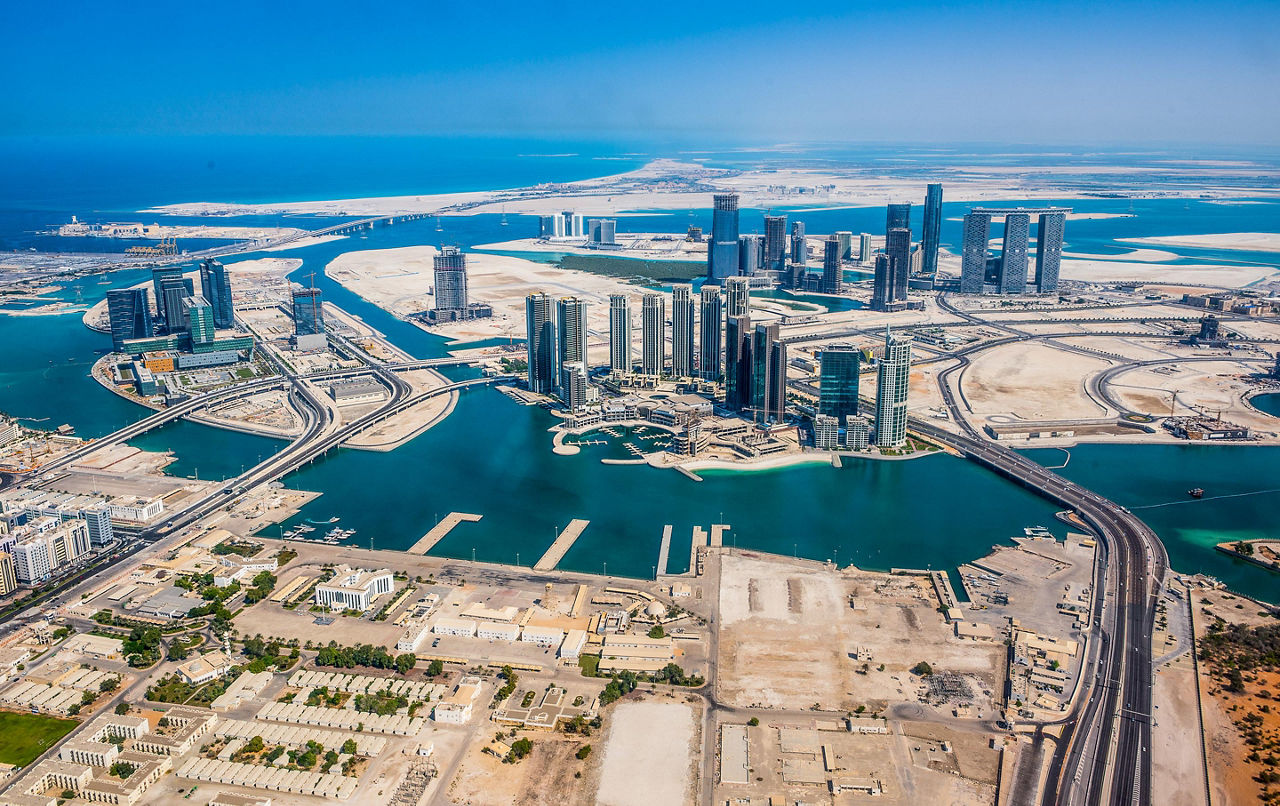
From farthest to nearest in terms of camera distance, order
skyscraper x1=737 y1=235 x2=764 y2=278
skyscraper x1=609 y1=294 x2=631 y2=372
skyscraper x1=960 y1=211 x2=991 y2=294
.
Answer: skyscraper x1=737 y1=235 x2=764 y2=278 → skyscraper x1=960 y1=211 x2=991 y2=294 → skyscraper x1=609 y1=294 x2=631 y2=372

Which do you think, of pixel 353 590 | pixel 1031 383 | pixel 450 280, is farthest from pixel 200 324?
pixel 1031 383

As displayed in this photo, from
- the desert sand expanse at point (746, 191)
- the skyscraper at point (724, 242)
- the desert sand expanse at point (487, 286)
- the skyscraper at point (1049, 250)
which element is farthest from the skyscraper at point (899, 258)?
the desert sand expanse at point (746, 191)

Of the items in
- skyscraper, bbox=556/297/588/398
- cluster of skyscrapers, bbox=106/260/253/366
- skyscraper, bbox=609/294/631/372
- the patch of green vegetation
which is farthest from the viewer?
the patch of green vegetation

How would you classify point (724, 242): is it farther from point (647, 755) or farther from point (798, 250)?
point (647, 755)

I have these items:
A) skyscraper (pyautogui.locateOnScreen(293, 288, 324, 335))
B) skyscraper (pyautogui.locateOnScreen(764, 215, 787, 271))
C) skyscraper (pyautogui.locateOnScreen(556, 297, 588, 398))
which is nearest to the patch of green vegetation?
skyscraper (pyautogui.locateOnScreen(764, 215, 787, 271))

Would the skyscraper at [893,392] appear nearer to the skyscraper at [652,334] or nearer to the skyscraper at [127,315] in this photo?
the skyscraper at [652,334]

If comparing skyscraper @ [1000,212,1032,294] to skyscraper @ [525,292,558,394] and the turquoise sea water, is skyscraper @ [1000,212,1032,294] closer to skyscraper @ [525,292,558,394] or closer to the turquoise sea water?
the turquoise sea water
